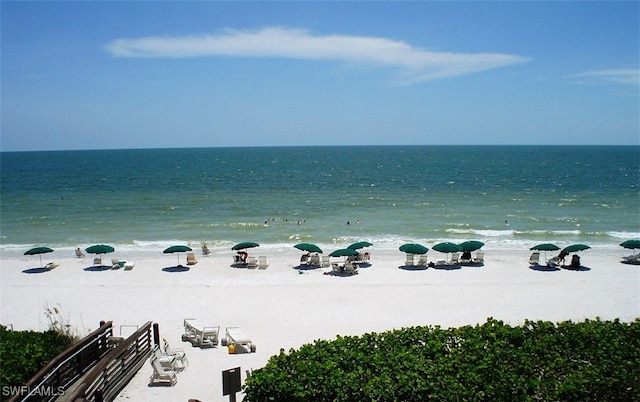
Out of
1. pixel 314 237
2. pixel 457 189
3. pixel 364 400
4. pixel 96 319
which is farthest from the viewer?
pixel 457 189

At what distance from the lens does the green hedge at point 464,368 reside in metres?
7.34

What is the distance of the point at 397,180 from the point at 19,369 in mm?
68883

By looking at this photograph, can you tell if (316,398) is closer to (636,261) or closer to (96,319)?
(96,319)

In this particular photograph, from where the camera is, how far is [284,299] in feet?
58.2

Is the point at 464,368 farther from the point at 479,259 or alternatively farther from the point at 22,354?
the point at 479,259

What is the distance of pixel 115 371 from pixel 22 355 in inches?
90.6

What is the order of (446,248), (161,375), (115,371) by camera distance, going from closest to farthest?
1. (115,371)
2. (161,375)
3. (446,248)

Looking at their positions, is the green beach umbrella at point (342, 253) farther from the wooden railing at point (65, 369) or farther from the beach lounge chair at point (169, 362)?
the wooden railing at point (65, 369)

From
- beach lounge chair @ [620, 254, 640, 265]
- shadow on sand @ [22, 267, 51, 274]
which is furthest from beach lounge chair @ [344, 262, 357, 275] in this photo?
shadow on sand @ [22, 267, 51, 274]

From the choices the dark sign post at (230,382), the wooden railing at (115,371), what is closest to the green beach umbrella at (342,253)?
the wooden railing at (115,371)

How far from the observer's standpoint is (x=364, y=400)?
7250 mm

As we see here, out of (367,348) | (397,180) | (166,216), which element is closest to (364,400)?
(367,348)

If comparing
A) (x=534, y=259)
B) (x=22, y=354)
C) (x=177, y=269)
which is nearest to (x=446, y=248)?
(x=534, y=259)

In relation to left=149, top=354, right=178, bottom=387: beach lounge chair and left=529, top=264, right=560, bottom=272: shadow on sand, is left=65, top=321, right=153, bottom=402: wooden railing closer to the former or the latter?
left=149, top=354, right=178, bottom=387: beach lounge chair
